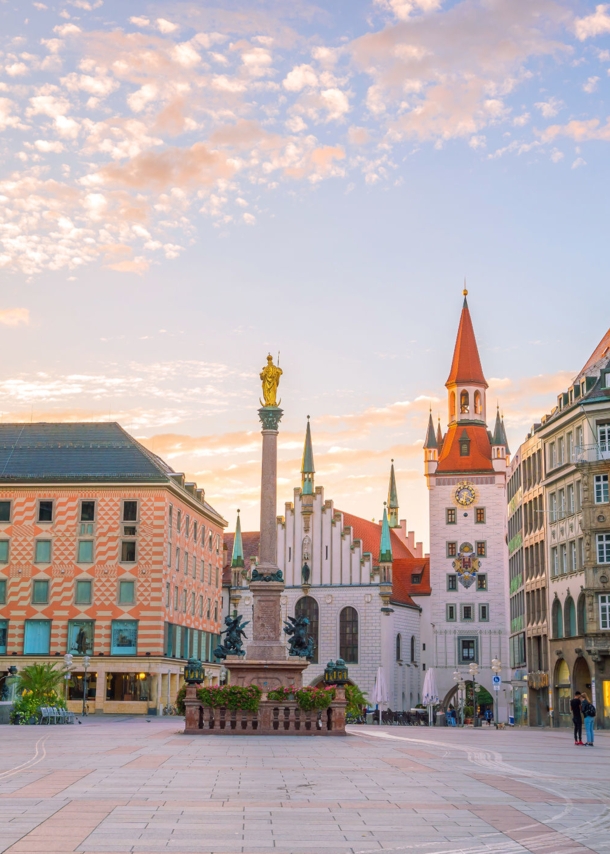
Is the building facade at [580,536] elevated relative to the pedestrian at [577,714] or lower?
elevated

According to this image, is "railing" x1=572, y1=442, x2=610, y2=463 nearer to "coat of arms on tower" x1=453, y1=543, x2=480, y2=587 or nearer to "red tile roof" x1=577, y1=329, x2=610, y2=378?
"red tile roof" x1=577, y1=329, x2=610, y2=378

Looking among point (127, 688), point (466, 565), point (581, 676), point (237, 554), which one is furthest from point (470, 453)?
point (581, 676)

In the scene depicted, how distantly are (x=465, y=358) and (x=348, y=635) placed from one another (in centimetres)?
2975

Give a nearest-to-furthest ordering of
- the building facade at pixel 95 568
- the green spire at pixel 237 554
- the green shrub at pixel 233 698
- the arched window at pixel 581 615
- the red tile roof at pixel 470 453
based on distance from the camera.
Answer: the green shrub at pixel 233 698 → the arched window at pixel 581 615 → the building facade at pixel 95 568 → the green spire at pixel 237 554 → the red tile roof at pixel 470 453

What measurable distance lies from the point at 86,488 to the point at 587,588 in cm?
3210

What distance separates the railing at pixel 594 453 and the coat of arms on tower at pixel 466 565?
46428 mm

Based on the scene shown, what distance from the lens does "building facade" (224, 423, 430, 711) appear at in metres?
101

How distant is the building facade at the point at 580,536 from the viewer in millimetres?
58688

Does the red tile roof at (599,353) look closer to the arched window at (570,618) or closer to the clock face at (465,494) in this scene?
the arched window at (570,618)

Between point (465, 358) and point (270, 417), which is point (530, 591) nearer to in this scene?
point (270, 417)

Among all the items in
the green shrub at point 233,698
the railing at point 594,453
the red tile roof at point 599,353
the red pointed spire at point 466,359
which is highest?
the red pointed spire at point 466,359

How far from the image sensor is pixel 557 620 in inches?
2603

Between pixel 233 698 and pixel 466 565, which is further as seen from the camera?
pixel 466 565

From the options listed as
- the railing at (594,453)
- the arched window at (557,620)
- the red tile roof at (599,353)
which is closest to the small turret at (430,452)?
the red tile roof at (599,353)
